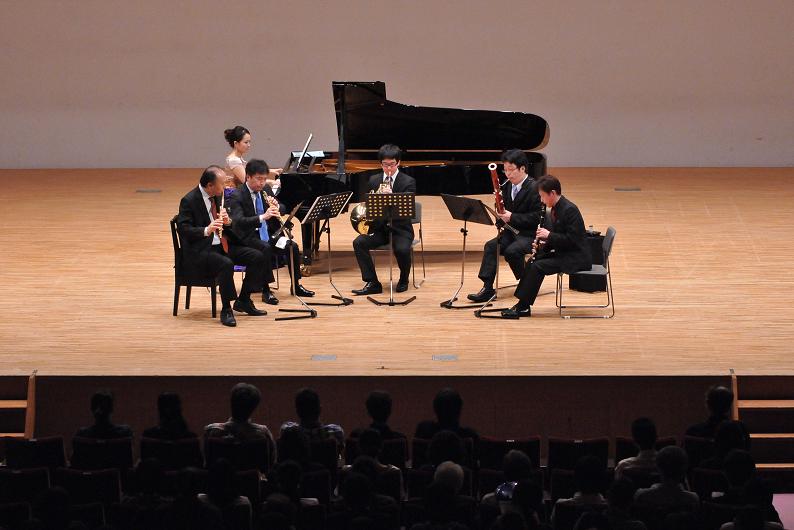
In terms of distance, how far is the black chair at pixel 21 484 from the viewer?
17.2 feet

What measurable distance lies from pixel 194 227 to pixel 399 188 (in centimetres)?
170

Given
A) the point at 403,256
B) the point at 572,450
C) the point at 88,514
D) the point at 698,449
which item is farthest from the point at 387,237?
the point at 88,514

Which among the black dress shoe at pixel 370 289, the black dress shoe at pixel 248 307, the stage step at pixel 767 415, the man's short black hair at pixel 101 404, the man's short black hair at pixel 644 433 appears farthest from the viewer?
the black dress shoe at pixel 370 289

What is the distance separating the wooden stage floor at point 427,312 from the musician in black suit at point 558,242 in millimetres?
313

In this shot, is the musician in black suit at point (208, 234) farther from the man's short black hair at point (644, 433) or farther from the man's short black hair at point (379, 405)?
the man's short black hair at point (644, 433)

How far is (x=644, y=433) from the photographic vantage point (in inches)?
215

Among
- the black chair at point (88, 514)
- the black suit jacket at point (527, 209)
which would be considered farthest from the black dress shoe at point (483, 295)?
the black chair at point (88, 514)

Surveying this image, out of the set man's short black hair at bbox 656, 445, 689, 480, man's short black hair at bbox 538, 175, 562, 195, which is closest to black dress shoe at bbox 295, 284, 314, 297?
man's short black hair at bbox 538, 175, 562, 195

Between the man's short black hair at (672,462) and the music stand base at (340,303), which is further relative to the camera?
the music stand base at (340,303)

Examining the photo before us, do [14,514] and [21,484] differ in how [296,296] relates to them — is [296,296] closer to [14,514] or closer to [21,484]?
[21,484]

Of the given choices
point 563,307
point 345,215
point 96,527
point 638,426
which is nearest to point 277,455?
point 96,527

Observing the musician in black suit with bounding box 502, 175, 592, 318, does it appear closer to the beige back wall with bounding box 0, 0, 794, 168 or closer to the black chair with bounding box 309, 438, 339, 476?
the black chair with bounding box 309, 438, 339, 476

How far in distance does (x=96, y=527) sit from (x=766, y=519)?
105 inches

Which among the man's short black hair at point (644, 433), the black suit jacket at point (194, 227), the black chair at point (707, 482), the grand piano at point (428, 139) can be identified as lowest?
the black chair at point (707, 482)
